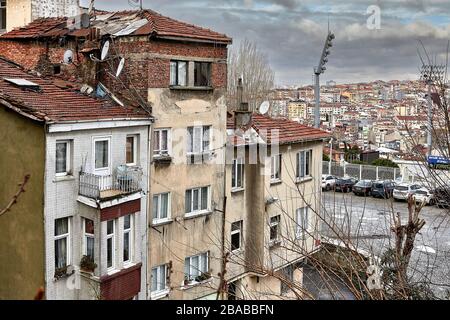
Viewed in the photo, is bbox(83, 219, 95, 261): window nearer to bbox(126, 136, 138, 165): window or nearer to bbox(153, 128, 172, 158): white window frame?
bbox(126, 136, 138, 165): window

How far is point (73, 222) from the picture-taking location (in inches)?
237

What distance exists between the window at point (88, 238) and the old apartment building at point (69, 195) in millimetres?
10

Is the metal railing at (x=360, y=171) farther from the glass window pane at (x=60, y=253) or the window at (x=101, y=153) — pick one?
the glass window pane at (x=60, y=253)

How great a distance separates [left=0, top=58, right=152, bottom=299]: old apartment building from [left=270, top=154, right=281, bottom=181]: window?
257 centimetres

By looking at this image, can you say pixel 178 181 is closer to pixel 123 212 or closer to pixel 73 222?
pixel 123 212

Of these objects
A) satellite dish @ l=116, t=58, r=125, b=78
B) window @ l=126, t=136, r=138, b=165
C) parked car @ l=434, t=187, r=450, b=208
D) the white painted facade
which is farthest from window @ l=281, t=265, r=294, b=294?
satellite dish @ l=116, t=58, r=125, b=78

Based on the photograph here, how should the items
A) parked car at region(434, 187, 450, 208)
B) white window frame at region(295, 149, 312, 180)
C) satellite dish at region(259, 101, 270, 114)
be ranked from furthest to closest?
white window frame at region(295, 149, 312, 180), satellite dish at region(259, 101, 270, 114), parked car at region(434, 187, 450, 208)

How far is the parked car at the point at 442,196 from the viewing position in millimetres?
4363

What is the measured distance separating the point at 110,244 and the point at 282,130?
13.3ft

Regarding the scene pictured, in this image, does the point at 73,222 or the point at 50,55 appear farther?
the point at 50,55

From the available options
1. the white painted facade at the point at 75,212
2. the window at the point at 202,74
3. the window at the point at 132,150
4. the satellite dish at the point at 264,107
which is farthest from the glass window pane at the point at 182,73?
the satellite dish at the point at 264,107

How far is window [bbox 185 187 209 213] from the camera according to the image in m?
7.79
